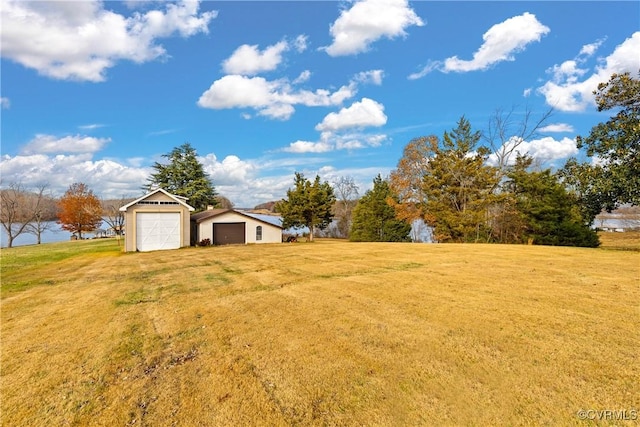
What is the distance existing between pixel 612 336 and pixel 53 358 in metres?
7.26

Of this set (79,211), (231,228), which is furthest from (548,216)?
(79,211)

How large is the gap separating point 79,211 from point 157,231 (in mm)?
21537

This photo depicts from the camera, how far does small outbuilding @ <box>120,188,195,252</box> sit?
19578 mm

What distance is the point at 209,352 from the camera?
400 centimetres

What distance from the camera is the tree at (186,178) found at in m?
36.1

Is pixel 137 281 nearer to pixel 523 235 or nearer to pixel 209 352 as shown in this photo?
pixel 209 352

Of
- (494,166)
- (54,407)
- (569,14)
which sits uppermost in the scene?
(569,14)

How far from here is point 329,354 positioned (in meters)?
3.84

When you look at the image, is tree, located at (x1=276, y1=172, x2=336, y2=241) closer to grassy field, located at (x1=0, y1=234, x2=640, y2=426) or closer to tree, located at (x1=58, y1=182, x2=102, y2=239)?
grassy field, located at (x1=0, y1=234, x2=640, y2=426)

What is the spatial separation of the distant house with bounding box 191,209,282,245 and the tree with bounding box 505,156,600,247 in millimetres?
18669

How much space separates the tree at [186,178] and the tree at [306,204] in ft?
45.7

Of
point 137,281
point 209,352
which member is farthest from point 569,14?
point 137,281

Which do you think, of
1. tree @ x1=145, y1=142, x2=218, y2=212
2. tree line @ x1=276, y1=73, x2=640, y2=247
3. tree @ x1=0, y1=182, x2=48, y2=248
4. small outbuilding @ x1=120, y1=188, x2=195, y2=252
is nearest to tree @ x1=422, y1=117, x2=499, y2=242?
tree line @ x1=276, y1=73, x2=640, y2=247

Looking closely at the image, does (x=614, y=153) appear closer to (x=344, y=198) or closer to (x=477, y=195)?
(x=477, y=195)
